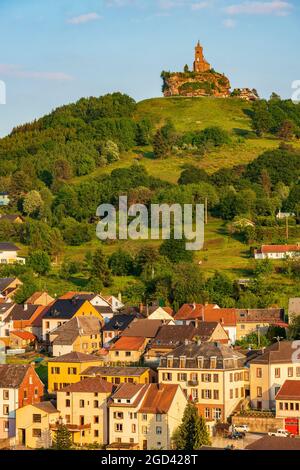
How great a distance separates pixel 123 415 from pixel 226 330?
15.4 m

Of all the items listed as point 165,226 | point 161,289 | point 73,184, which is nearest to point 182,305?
point 161,289

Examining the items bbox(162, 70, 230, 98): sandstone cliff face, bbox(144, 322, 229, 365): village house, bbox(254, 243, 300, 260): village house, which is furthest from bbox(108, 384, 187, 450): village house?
bbox(162, 70, 230, 98): sandstone cliff face

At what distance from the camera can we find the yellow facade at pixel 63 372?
2108 inches

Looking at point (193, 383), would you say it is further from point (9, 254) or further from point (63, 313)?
point (9, 254)

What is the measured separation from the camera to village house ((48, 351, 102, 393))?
53562 mm

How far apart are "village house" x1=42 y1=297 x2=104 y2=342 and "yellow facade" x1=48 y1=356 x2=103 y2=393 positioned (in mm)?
11461

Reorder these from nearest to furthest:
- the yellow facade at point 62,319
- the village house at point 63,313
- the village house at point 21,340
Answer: the yellow facade at point 62,319
the village house at point 63,313
the village house at point 21,340

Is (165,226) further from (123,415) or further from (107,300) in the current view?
(123,415)

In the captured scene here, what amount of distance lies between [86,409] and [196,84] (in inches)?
3625

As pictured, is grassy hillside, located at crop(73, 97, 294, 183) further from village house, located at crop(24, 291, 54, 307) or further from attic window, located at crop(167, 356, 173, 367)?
attic window, located at crop(167, 356, 173, 367)

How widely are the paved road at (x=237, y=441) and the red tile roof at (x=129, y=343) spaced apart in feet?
35.7

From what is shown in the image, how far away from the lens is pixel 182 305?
68.1 metres

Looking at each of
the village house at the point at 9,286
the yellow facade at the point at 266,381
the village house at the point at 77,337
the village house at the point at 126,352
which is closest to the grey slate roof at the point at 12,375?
the village house at the point at 126,352

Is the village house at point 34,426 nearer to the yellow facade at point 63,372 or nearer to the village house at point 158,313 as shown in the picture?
the yellow facade at point 63,372
